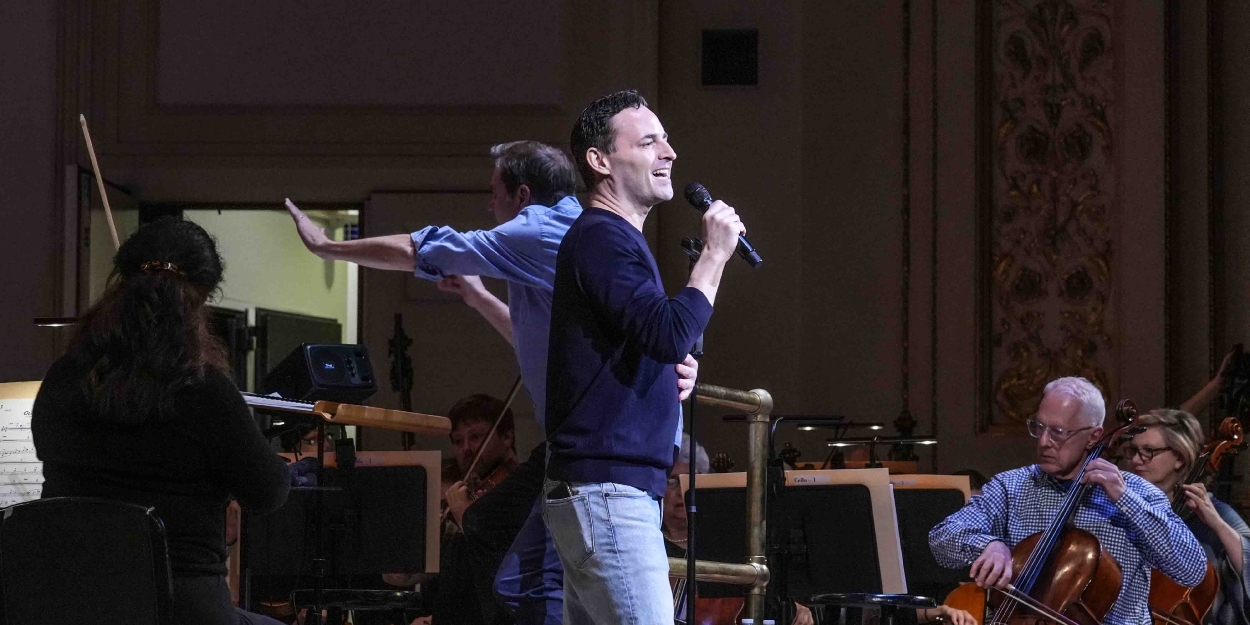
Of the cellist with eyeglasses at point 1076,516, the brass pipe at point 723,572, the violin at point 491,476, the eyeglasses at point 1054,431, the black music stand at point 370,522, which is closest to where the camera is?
the brass pipe at point 723,572

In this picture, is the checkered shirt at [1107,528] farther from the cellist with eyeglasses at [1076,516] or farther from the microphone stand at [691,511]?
the microphone stand at [691,511]

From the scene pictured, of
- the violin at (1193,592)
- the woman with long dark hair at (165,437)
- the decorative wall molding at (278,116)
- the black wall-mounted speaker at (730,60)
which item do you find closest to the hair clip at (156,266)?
the woman with long dark hair at (165,437)

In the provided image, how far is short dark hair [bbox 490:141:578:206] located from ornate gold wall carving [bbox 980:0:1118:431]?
13.6ft

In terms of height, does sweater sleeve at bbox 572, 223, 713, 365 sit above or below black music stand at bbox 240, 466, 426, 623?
above

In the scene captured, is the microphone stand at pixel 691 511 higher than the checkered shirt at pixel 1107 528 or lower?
higher

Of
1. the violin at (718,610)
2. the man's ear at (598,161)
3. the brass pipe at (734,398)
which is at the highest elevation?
the man's ear at (598,161)

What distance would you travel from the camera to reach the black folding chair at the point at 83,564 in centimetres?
232

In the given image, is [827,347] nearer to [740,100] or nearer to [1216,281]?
[740,100]

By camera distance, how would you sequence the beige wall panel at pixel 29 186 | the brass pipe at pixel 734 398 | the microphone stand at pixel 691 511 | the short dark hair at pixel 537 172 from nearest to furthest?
the microphone stand at pixel 691 511 < the brass pipe at pixel 734 398 < the short dark hair at pixel 537 172 < the beige wall panel at pixel 29 186

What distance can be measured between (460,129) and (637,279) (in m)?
4.69

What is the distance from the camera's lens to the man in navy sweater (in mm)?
2160

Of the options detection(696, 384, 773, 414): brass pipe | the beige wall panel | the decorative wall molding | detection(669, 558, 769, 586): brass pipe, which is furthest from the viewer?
the decorative wall molding

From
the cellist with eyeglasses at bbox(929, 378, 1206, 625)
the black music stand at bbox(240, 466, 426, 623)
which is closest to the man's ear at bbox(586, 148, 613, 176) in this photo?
the cellist with eyeglasses at bbox(929, 378, 1206, 625)

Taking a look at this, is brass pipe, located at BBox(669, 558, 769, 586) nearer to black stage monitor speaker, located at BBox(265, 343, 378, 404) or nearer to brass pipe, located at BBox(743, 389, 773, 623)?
brass pipe, located at BBox(743, 389, 773, 623)
